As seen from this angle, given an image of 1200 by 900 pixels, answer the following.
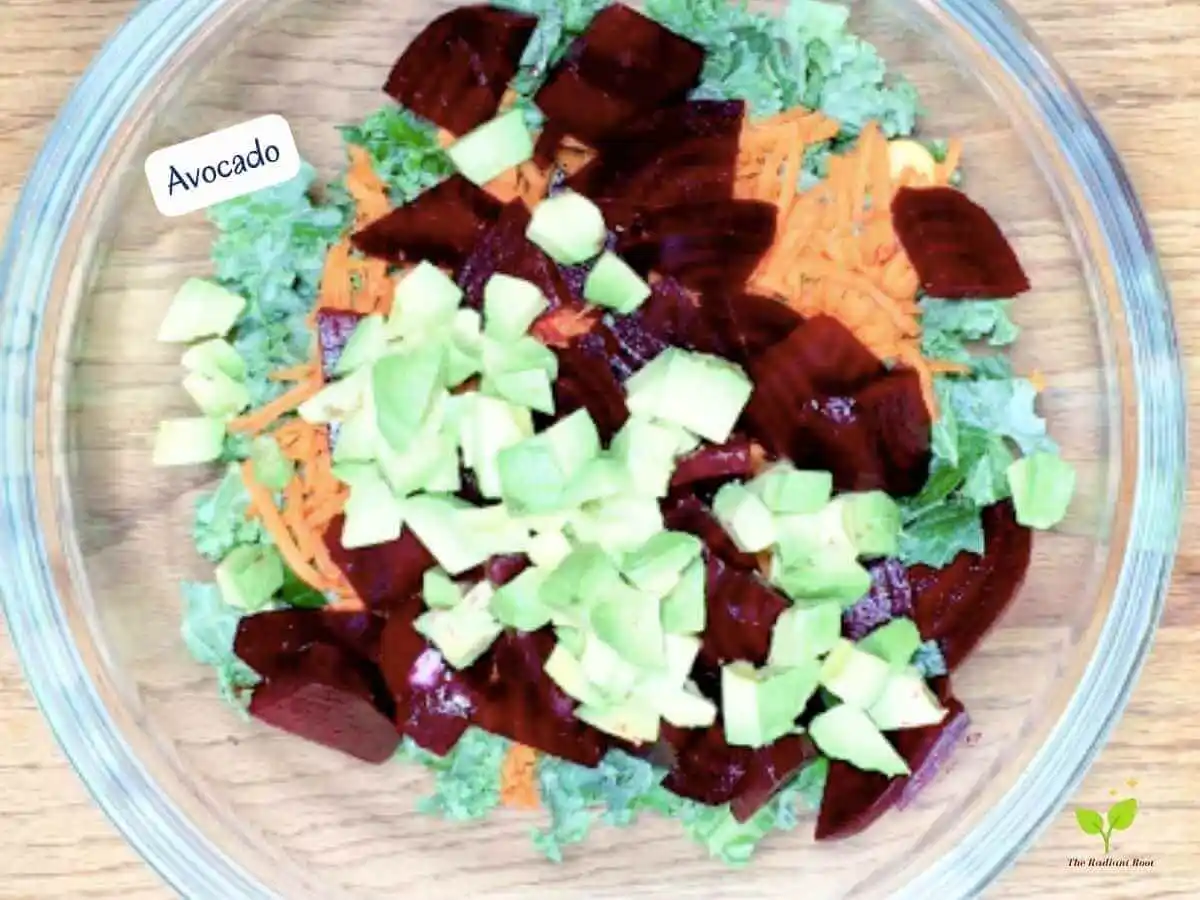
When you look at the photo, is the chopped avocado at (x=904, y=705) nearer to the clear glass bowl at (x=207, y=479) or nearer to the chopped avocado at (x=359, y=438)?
the clear glass bowl at (x=207, y=479)

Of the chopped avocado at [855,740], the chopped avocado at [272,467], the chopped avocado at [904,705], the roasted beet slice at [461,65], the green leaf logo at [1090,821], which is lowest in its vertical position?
the green leaf logo at [1090,821]

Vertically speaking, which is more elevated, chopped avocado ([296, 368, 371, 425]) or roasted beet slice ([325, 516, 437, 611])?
chopped avocado ([296, 368, 371, 425])

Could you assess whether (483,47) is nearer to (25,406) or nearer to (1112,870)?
(25,406)

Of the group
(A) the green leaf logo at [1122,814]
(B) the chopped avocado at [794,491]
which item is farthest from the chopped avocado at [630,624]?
(A) the green leaf logo at [1122,814]

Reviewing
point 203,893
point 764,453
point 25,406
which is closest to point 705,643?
point 764,453

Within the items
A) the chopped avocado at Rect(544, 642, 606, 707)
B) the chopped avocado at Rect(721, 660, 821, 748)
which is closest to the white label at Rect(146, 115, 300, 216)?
the chopped avocado at Rect(544, 642, 606, 707)

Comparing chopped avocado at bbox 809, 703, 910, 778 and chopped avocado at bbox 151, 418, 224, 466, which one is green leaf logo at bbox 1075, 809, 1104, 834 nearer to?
chopped avocado at bbox 809, 703, 910, 778

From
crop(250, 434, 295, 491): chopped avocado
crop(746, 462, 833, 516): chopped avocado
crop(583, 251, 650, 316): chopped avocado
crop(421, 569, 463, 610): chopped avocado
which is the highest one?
crop(583, 251, 650, 316): chopped avocado
